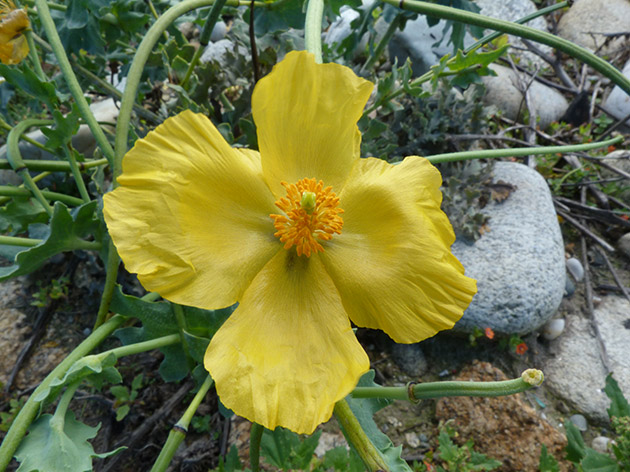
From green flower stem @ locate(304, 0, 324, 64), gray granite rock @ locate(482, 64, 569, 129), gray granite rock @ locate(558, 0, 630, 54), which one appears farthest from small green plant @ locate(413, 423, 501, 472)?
gray granite rock @ locate(558, 0, 630, 54)

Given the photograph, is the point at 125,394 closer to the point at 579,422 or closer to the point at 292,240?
the point at 292,240

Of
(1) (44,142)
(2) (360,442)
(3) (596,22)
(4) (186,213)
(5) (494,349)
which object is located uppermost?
(4) (186,213)

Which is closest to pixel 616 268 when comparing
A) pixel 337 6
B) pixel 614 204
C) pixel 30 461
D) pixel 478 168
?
pixel 614 204

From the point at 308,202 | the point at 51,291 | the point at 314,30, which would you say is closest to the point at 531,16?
the point at 314,30

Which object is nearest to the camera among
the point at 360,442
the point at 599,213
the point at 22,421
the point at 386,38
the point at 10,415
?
the point at 360,442

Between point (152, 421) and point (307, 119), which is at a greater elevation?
point (307, 119)

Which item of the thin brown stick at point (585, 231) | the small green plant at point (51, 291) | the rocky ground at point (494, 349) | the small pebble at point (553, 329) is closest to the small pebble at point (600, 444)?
the rocky ground at point (494, 349)

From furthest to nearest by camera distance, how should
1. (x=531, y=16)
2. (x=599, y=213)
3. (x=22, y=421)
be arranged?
(x=599, y=213), (x=531, y=16), (x=22, y=421)
